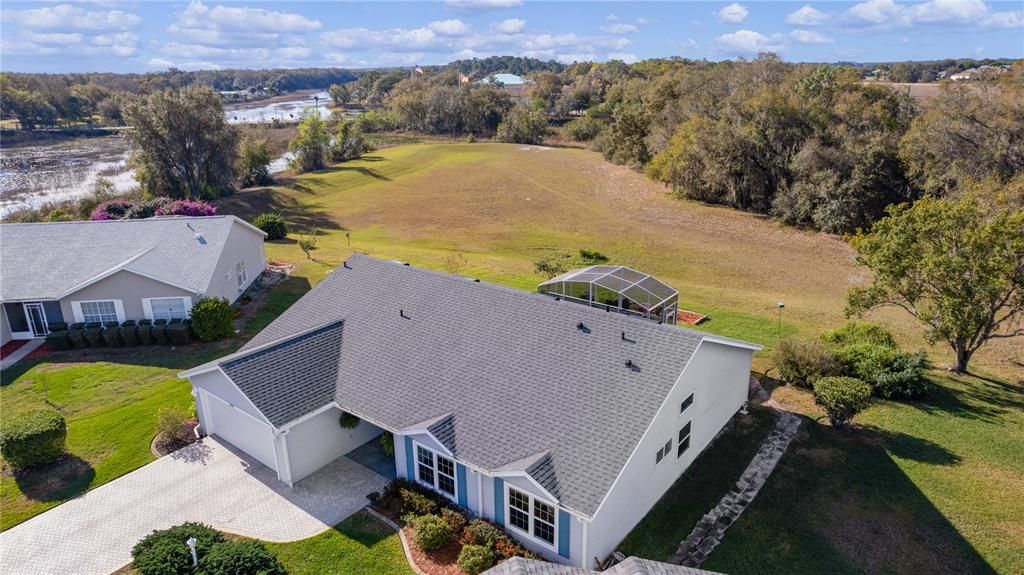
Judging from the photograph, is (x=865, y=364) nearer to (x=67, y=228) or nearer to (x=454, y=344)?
(x=454, y=344)

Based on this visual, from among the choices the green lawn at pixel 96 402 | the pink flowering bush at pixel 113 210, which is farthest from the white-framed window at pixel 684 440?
the pink flowering bush at pixel 113 210

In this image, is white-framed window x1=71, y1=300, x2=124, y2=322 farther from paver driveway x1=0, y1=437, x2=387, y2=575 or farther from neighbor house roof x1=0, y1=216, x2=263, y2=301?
paver driveway x1=0, y1=437, x2=387, y2=575

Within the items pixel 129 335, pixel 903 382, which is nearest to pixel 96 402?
pixel 129 335

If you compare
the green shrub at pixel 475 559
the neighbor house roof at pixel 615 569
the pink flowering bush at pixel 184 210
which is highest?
the pink flowering bush at pixel 184 210

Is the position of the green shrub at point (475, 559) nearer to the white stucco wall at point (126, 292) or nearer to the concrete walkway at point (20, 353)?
the white stucco wall at point (126, 292)

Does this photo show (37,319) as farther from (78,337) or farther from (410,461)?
(410,461)

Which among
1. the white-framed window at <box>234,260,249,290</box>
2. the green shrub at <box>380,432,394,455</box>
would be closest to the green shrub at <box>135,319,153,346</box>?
the white-framed window at <box>234,260,249,290</box>
